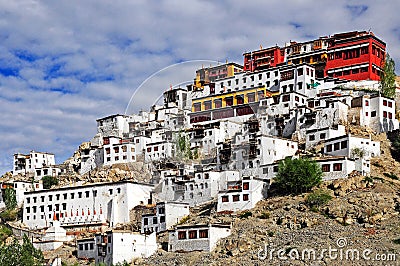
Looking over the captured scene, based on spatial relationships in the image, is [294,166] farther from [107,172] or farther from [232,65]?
[232,65]

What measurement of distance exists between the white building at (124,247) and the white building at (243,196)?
7168mm

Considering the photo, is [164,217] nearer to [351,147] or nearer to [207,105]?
[351,147]

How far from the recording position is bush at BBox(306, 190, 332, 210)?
5944cm

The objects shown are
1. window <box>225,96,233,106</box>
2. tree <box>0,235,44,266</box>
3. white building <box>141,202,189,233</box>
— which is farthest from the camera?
window <box>225,96,233,106</box>

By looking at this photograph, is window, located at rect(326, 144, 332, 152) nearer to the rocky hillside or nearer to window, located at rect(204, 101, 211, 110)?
the rocky hillside

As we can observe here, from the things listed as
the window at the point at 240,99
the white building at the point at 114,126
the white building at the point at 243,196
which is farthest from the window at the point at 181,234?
the white building at the point at 114,126

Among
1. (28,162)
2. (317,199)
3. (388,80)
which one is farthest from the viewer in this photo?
(28,162)

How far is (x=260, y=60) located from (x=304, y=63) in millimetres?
11005

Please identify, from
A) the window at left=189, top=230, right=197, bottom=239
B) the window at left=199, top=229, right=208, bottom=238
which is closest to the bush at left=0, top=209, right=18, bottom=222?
the window at left=189, top=230, right=197, bottom=239

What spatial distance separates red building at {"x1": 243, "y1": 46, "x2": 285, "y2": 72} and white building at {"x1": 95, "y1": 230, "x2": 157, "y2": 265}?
36.3m

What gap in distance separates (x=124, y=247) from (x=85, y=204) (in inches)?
645

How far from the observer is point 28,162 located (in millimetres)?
97062

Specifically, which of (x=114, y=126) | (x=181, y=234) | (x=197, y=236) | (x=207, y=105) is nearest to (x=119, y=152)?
(x=114, y=126)

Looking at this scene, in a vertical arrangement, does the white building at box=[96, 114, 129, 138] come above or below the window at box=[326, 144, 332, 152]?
above
